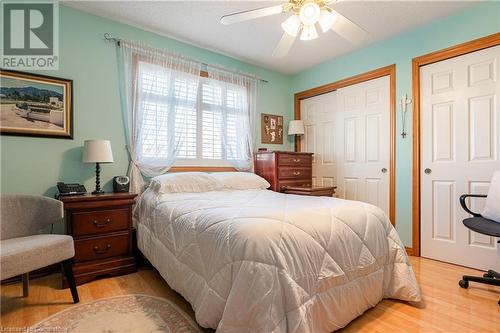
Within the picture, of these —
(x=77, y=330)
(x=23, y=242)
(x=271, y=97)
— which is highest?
(x=271, y=97)

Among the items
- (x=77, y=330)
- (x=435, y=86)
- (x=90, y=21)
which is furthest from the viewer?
(x=435, y=86)

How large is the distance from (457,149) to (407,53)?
1.22m

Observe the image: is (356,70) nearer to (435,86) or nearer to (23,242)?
(435,86)

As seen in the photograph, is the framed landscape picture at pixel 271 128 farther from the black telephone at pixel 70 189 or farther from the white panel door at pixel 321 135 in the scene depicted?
the black telephone at pixel 70 189

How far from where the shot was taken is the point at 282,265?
1.20 meters

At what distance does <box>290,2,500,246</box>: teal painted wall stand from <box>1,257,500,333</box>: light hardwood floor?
0.89 metres

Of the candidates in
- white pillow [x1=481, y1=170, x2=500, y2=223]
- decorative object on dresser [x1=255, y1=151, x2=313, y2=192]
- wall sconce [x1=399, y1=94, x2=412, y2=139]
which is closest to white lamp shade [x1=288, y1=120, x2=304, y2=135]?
decorative object on dresser [x1=255, y1=151, x2=313, y2=192]

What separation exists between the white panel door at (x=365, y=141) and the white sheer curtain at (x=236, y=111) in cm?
126

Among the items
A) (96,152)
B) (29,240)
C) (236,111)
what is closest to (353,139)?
(236,111)

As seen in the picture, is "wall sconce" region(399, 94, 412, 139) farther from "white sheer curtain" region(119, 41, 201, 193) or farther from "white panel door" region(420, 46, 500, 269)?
"white sheer curtain" region(119, 41, 201, 193)

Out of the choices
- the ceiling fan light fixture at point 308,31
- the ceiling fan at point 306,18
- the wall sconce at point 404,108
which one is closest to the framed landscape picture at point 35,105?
the ceiling fan at point 306,18

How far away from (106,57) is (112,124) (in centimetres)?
70

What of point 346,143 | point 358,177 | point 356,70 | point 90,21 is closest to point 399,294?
point 358,177

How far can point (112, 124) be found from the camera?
2.71 meters
